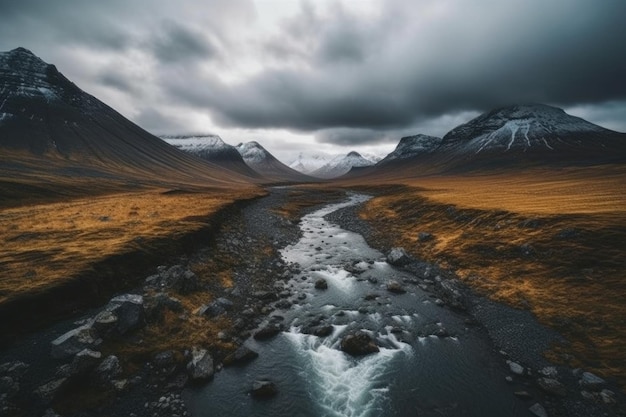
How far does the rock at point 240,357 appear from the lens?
18.9 metres

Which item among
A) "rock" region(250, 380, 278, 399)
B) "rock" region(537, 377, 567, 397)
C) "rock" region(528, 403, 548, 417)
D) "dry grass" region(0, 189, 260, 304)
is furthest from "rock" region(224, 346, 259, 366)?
"rock" region(537, 377, 567, 397)

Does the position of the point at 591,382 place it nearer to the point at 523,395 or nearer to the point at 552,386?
the point at 552,386

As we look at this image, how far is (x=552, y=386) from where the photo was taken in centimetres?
1653

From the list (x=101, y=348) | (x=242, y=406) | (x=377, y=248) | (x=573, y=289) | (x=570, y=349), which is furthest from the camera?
(x=377, y=248)

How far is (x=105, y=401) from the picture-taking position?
14.9 metres

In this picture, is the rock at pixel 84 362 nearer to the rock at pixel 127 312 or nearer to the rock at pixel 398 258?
the rock at pixel 127 312

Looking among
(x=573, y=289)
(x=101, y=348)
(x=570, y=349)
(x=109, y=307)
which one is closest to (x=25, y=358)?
(x=101, y=348)

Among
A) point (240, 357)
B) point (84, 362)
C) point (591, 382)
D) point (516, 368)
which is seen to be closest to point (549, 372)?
point (516, 368)

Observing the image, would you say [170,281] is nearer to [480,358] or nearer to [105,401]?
[105,401]

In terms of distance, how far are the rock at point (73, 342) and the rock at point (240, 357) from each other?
24.3 feet

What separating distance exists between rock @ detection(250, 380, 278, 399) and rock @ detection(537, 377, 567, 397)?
14.5m

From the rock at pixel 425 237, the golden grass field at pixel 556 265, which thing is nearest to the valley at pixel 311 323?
the golden grass field at pixel 556 265

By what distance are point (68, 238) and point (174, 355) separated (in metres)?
22.0

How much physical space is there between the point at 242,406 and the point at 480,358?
14.7 metres
